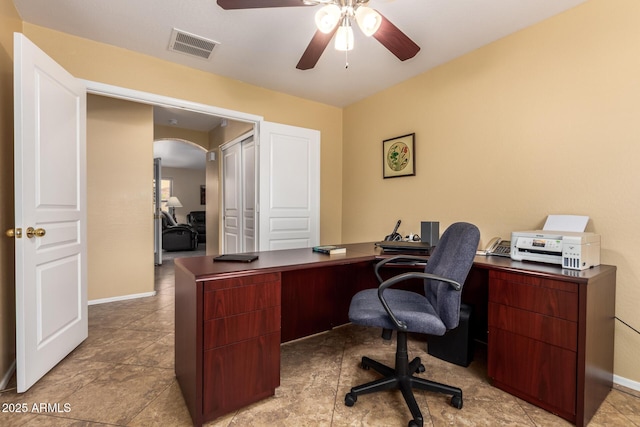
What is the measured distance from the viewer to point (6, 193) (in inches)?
73.9

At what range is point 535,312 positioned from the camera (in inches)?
64.2

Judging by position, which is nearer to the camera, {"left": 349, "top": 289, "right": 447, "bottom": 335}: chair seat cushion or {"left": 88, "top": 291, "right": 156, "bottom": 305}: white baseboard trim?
{"left": 349, "top": 289, "right": 447, "bottom": 335}: chair seat cushion

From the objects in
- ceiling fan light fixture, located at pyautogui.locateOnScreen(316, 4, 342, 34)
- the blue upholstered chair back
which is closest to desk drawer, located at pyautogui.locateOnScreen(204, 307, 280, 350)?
the blue upholstered chair back

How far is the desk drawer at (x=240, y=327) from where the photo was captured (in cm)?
144

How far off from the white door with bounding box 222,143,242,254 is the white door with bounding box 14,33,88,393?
212cm

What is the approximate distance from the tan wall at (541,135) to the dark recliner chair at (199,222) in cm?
717

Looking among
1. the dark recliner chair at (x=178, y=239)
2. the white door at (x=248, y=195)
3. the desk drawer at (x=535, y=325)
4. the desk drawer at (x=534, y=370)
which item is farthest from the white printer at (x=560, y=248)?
the dark recliner chair at (x=178, y=239)

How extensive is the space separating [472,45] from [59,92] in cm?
325

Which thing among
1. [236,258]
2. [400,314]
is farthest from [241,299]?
[400,314]

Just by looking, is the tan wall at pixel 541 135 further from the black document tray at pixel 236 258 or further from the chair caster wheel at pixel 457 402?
the black document tray at pixel 236 258

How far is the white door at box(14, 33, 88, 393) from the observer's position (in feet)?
5.60

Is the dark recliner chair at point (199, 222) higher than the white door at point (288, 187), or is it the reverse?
the white door at point (288, 187)

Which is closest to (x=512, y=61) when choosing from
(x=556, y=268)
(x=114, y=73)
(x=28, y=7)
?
(x=556, y=268)

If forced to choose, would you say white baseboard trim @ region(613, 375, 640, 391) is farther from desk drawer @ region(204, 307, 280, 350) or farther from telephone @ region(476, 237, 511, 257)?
desk drawer @ region(204, 307, 280, 350)
